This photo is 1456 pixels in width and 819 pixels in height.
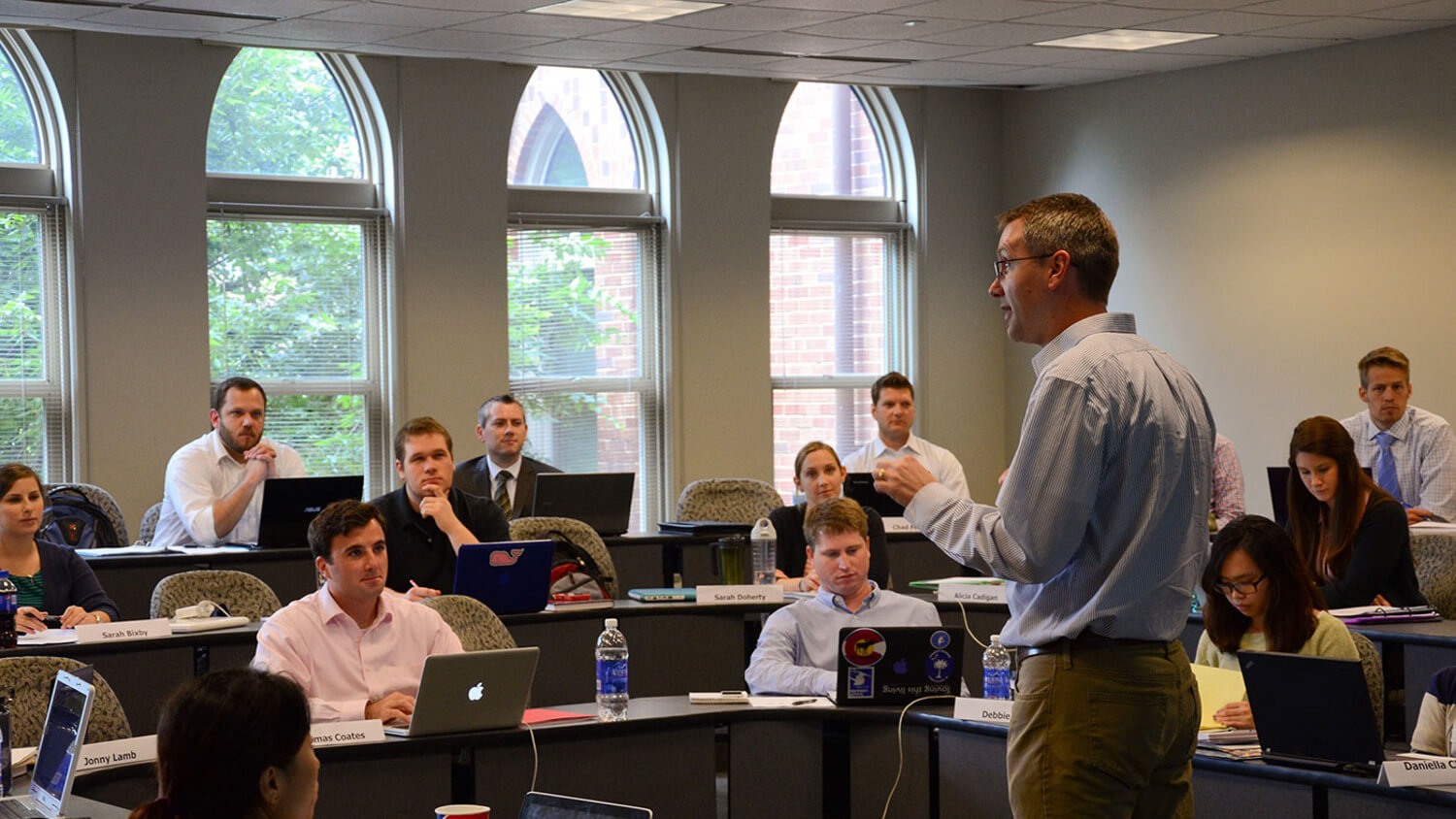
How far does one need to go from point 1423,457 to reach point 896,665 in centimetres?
432

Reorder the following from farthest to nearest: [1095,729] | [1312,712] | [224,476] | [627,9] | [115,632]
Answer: [627,9]
[224,476]
[115,632]
[1312,712]
[1095,729]

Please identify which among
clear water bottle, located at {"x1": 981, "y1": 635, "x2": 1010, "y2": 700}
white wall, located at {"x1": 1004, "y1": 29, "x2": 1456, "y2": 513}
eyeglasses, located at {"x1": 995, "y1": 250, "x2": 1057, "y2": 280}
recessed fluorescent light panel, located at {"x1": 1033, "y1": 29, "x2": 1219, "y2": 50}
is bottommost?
clear water bottle, located at {"x1": 981, "y1": 635, "x2": 1010, "y2": 700}

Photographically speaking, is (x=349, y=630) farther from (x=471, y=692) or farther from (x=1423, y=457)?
(x=1423, y=457)

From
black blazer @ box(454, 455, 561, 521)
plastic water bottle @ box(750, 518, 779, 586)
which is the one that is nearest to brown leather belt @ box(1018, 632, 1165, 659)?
plastic water bottle @ box(750, 518, 779, 586)

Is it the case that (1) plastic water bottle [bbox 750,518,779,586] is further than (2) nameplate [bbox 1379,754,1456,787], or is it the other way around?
(1) plastic water bottle [bbox 750,518,779,586]

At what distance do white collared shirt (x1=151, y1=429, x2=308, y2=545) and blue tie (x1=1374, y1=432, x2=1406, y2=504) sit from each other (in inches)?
200

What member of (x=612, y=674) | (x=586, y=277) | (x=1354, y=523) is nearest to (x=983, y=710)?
(x=612, y=674)

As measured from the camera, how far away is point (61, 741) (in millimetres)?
3092

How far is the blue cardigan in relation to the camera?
5.34 m

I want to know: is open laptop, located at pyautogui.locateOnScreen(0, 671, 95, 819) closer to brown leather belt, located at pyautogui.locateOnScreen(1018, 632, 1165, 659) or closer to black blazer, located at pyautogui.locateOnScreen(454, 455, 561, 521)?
brown leather belt, located at pyautogui.locateOnScreen(1018, 632, 1165, 659)

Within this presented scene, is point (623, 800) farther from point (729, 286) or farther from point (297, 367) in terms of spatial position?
point (729, 286)

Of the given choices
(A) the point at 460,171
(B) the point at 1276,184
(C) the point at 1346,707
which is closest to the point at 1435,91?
(B) the point at 1276,184

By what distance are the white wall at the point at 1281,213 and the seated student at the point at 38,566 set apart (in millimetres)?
6361

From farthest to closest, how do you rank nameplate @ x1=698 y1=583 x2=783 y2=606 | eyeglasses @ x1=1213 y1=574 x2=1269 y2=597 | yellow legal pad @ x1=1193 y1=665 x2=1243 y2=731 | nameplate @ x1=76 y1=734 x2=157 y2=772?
1. nameplate @ x1=698 y1=583 x2=783 y2=606
2. eyeglasses @ x1=1213 y1=574 x2=1269 y2=597
3. yellow legal pad @ x1=1193 y1=665 x2=1243 y2=731
4. nameplate @ x1=76 y1=734 x2=157 y2=772
